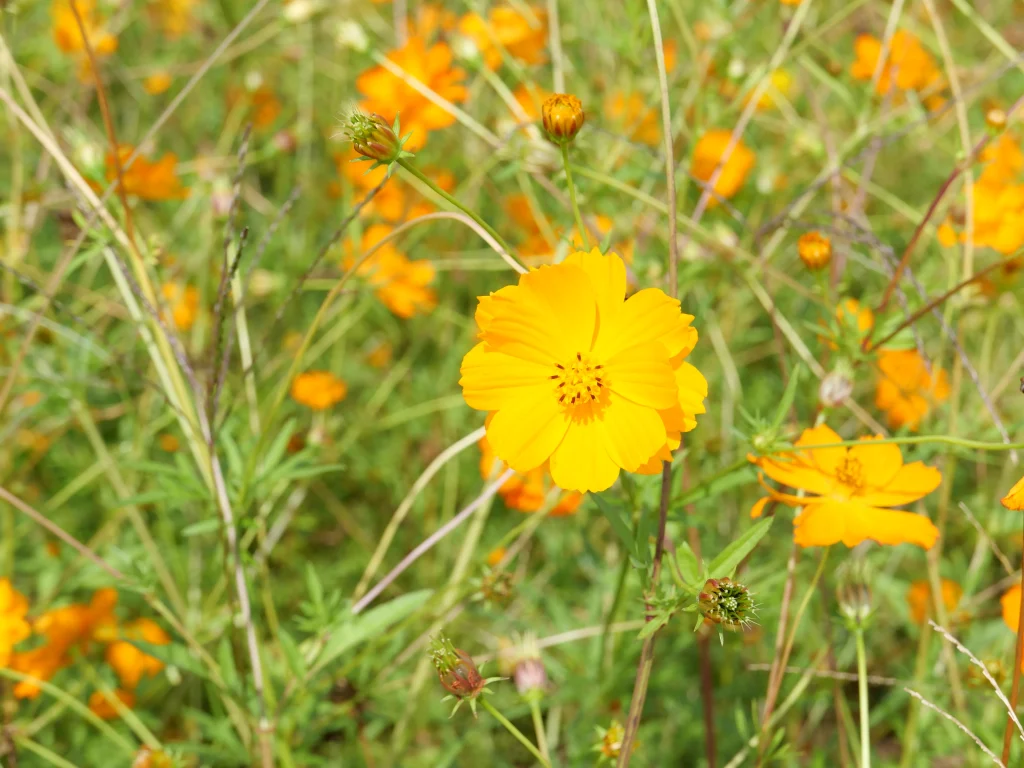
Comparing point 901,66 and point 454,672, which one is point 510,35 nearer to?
point 901,66

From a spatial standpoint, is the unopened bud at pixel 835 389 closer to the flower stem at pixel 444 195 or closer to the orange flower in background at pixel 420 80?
the flower stem at pixel 444 195

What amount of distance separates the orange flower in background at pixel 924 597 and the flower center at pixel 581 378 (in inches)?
34.0

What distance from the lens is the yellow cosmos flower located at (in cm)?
76

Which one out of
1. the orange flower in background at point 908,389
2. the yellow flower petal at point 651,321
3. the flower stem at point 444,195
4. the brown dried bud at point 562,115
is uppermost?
the orange flower in background at point 908,389

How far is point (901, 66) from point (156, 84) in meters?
1.78

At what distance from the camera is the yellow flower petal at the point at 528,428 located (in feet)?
2.60

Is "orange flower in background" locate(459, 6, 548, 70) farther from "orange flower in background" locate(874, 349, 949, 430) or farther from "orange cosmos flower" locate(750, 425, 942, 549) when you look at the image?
"orange cosmos flower" locate(750, 425, 942, 549)

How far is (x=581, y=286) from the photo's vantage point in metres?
0.78

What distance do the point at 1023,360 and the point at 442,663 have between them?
991 millimetres

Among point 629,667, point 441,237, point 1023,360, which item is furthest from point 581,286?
point 441,237

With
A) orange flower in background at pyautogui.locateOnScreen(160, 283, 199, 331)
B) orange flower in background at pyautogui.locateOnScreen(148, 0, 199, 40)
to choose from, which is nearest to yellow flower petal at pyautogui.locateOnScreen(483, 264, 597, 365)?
orange flower in background at pyautogui.locateOnScreen(160, 283, 199, 331)

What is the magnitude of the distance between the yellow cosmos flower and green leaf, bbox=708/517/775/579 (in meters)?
0.12

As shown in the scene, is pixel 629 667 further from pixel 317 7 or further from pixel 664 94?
pixel 317 7

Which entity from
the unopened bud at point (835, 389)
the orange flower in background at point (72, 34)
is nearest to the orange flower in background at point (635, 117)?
the unopened bud at point (835, 389)
